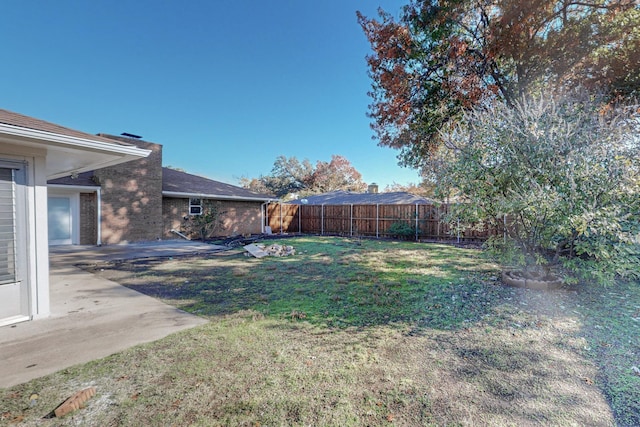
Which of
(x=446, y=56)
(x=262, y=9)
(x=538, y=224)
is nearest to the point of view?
(x=538, y=224)

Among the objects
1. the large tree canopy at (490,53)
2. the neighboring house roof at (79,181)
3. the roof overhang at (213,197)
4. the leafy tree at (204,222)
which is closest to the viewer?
the large tree canopy at (490,53)

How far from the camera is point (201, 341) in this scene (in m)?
3.29

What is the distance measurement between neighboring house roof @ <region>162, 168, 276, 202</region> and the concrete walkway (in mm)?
8899

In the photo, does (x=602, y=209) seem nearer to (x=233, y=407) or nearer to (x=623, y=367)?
(x=623, y=367)

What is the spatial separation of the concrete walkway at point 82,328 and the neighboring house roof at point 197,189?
8899 mm

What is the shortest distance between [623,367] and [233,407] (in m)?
3.61

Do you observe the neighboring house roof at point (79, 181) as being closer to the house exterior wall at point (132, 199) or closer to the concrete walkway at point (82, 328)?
the house exterior wall at point (132, 199)

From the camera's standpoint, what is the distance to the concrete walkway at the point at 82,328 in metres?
2.87

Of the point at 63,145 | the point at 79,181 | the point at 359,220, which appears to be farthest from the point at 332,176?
the point at 63,145

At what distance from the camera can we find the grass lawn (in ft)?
6.89

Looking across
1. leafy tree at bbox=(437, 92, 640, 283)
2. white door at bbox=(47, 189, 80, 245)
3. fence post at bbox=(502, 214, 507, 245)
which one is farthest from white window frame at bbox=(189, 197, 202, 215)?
fence post at bbox=(502, 214, 507, 245)

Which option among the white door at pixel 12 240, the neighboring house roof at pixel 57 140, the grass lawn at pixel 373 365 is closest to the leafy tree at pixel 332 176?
the grass lawn at pixel 373 365

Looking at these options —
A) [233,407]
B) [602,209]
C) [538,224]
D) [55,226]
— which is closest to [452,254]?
[538,224]

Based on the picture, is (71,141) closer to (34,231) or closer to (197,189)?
(34,231)
